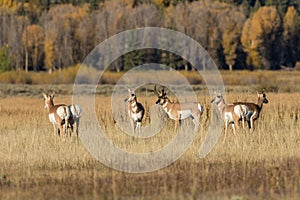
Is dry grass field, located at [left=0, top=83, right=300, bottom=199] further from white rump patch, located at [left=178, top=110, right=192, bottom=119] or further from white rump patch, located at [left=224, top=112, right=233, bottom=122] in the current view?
white rump patch, located at [left=178, top=110, right=192, bottom=119]

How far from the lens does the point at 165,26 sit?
84375 millimetres

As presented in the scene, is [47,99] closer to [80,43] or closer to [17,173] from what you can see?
[17,173]

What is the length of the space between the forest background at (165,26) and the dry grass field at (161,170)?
2359 inches

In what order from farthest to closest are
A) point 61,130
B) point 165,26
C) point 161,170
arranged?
point 165,26, point 61,130, point 161,170

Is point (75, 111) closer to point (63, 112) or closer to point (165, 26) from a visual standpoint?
point (63, 112)

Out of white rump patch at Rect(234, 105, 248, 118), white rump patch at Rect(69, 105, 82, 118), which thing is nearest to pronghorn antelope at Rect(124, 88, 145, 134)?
white rump patch at Rect(69, 105, 82, 118)

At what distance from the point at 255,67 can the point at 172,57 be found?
56.2 feet

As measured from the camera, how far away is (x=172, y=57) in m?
75.1

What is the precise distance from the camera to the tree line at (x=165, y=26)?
3346 inches

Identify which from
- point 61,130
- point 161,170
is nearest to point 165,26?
point 61,130

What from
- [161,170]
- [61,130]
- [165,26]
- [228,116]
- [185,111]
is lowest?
[161,170]

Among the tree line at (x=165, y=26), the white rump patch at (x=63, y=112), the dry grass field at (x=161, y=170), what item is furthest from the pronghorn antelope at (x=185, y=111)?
the tree line at (x=165, y=26)

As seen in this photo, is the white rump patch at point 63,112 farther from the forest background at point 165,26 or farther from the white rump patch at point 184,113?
the forest background at point 165,26

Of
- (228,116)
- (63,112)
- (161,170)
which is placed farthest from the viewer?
Result: (228,116)
